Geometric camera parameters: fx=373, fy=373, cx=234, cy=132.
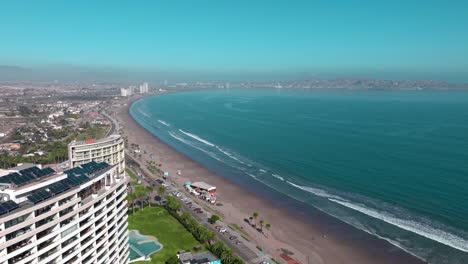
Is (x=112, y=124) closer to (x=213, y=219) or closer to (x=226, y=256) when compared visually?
(x=213, y=219)

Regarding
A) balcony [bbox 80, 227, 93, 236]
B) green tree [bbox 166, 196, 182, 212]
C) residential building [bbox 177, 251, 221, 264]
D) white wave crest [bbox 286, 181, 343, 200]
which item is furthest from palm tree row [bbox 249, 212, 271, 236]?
balcony [bbox 80, 227, 93, 236]

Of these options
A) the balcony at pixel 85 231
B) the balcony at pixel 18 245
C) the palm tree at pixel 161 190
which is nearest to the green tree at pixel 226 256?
the balcony at pixel 85 231

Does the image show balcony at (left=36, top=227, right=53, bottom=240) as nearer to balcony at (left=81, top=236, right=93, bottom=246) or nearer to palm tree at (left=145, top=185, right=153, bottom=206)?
balcony at (left=81, top=236, right=93, bottom=246)

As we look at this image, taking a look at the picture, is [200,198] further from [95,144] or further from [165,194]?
[95,144]

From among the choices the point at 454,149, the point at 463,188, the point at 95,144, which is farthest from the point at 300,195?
the point at 454,149

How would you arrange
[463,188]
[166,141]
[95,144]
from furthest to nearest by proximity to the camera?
[166,141]
[463,188]
[95,144]

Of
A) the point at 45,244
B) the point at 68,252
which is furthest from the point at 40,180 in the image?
the point at 68,252

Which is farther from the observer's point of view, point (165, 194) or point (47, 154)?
point (47, 154)

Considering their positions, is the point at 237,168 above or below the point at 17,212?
below
